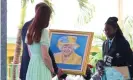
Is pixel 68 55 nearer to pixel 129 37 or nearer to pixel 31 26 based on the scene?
pixel 31 26

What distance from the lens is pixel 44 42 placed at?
2871 mm

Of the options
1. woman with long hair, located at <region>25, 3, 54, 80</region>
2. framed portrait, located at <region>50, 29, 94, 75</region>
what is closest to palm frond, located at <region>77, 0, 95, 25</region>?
framed portrait, located at <region>50, 29, 94, 75</region>

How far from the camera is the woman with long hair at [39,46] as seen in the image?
2.87 meters

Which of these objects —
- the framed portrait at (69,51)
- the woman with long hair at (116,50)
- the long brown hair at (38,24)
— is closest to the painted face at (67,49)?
the framed portrait at (69,51)

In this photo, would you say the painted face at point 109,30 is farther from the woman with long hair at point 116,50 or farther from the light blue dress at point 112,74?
the light blue dress at point 112,74

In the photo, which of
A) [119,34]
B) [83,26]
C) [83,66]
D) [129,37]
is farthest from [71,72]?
[129,37]

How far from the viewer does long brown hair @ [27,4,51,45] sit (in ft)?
9.38

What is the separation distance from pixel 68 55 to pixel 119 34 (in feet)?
1.90

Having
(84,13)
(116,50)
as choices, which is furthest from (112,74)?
(84,13)

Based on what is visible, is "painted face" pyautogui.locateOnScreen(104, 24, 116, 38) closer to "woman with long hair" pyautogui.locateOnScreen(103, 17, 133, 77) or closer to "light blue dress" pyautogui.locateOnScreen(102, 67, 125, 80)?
"woman with long hair" pyautogui.locateOnScreen(103, 17, 133, 77)

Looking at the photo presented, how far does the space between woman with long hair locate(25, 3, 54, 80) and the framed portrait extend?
40 centimetres

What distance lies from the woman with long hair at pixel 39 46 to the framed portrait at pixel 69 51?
40cm

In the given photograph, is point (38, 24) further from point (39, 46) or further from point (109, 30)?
point (109, 30)

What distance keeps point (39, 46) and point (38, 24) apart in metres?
0.20
